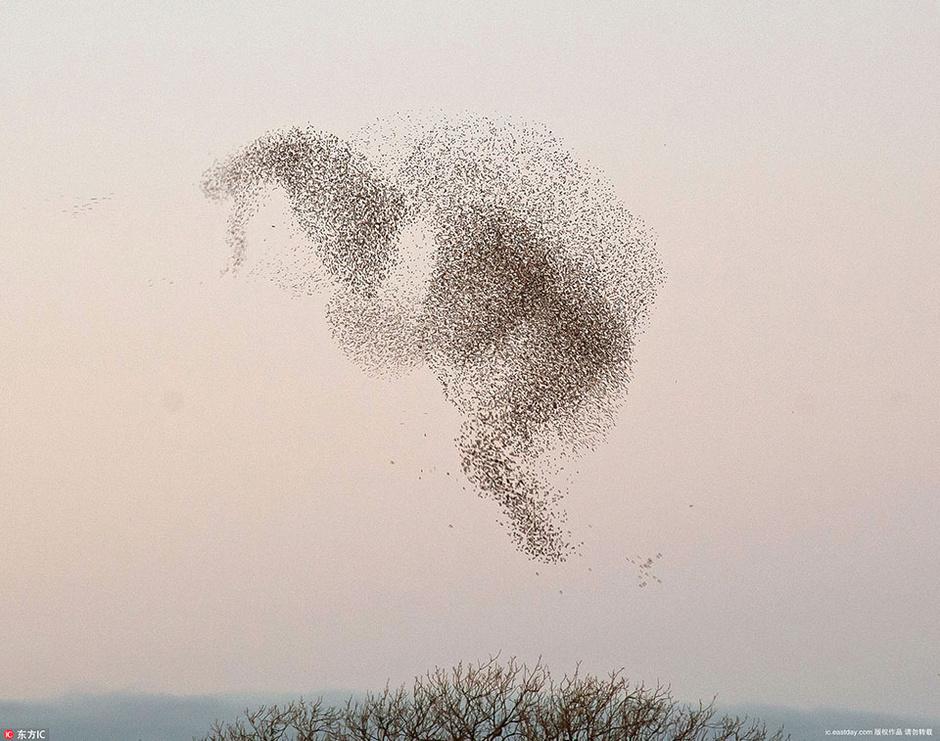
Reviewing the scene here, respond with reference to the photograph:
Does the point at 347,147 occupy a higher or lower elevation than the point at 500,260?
higher

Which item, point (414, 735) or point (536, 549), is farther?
point (414, 735)

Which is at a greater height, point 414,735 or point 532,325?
point 532,325

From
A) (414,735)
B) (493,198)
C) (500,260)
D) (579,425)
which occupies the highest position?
(493,198)

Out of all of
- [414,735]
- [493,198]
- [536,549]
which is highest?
[493,198]

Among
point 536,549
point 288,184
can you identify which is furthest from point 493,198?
point 536,549

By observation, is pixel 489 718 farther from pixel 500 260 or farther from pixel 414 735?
pixel 500 260

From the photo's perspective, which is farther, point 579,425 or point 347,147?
point 347,147

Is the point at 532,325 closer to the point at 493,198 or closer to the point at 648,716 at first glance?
the point at 493,198

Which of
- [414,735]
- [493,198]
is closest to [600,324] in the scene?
[493,198]
